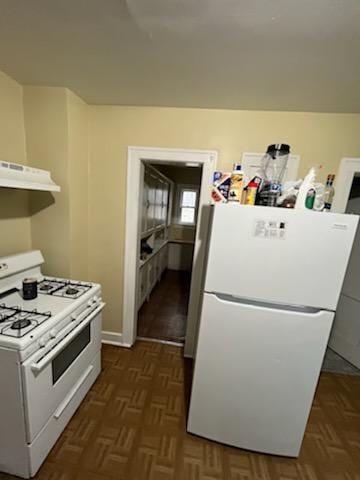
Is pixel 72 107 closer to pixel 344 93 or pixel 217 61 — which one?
pixel 217 61

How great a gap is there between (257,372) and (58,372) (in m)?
1.20

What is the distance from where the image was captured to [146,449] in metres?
1.40

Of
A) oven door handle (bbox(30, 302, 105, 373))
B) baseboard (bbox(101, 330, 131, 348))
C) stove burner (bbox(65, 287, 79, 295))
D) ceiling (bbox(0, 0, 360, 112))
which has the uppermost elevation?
ceiling (bbox(0, 0, 360, 112))

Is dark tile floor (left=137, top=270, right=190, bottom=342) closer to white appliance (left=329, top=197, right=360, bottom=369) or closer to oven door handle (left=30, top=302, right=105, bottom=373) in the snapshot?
oven door handle (left=30, top=302, right=105, bottom=373)

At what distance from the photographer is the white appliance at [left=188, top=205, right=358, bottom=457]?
1141 mm

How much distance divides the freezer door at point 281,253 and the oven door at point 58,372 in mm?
1005

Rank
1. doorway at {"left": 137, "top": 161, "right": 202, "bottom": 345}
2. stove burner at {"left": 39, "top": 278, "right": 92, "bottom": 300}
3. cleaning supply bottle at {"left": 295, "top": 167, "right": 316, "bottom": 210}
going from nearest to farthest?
cleaning supply bottle at {"left": 295, "top": 167, "right": 316, "bottom": 210} → stove burner at {"left": 39, "top": 278, "right": 92, "bottom": 300} → doorway at {"left": 137, "top": 161, "right": 202, "bottom": 345}

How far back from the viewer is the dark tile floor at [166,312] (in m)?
2.63

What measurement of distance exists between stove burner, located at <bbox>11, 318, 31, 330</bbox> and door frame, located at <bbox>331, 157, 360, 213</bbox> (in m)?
2.41

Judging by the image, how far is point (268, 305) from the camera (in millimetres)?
1243

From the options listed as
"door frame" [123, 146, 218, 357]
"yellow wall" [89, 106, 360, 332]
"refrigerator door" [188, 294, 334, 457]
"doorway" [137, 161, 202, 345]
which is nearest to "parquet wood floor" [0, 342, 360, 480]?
"refrigerator door" [188, 294, 334, 457]

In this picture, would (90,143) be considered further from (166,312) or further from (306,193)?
(166,312)

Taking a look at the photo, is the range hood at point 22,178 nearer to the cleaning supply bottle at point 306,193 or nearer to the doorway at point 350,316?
the cleaning supply bottle at point 306,193

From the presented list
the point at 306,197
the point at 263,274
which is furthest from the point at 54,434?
the point at 306,197
